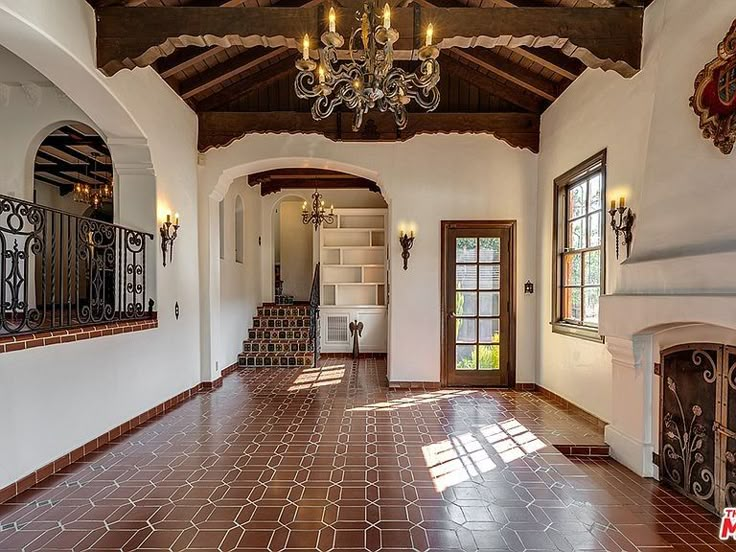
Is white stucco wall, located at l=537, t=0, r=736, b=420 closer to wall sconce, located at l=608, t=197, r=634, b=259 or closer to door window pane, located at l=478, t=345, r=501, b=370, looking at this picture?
wall sconce, located at l=608, t=197, r=634, b=259

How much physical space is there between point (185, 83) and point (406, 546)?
5.53 m

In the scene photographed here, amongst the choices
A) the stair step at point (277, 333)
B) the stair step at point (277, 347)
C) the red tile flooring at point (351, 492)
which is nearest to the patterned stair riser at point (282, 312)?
the stair step at point (277, 333)

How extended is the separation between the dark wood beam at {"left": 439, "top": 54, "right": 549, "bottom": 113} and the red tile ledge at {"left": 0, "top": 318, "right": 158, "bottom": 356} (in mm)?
4943

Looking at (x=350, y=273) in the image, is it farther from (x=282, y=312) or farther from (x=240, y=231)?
(x=240, y=231)

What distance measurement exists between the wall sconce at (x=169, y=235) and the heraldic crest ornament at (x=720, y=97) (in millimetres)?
4902

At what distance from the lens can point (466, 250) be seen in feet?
20.2

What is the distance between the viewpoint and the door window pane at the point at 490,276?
6.14 metres

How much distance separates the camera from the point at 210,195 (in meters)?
6.12

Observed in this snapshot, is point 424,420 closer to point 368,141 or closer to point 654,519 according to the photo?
point 654,519

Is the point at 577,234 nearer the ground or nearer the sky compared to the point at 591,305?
nearer the sky

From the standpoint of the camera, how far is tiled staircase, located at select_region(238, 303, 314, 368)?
7.77m

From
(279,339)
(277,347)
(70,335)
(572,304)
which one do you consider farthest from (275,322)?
(572,304)

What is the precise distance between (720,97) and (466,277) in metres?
3.75

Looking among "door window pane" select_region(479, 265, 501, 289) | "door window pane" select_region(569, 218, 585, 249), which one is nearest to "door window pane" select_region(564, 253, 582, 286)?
"door window pane" select_region(569, 218, 585, 249)
